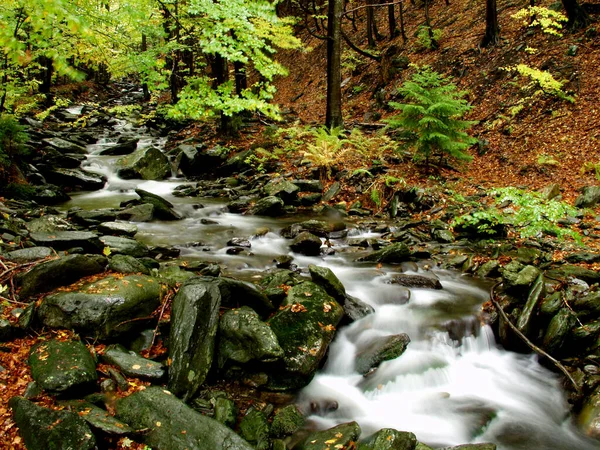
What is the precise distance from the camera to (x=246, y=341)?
429 cm

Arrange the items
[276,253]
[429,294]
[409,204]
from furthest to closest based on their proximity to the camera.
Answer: [409,204] → [276,253] → [429,294]

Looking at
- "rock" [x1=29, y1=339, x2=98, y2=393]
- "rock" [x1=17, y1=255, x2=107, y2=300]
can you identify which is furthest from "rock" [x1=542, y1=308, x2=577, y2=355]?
"rock" [x1=17, y1=255, x2=107, y2=300]

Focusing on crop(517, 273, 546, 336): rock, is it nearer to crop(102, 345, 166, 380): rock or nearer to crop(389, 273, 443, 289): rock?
crop(389, 273, 443, 289): rock

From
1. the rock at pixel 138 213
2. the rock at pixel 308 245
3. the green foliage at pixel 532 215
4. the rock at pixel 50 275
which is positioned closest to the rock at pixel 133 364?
the rock at pixel 50 275

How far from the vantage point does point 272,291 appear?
5.27 meters

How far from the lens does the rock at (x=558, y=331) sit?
4.62 m

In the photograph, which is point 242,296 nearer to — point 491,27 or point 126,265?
point 126,265

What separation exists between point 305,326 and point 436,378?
1866 millimetres

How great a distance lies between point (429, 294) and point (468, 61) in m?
11.9

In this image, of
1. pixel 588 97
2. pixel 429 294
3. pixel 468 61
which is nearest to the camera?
pixel 429 294

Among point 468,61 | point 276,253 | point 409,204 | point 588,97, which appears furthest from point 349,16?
point 276,253

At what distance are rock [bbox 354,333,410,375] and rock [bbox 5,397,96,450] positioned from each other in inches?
125

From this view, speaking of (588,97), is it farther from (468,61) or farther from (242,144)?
(242,144)

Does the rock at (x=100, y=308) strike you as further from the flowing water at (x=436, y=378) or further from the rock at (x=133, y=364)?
the flowing water at (x=436, y=378)
